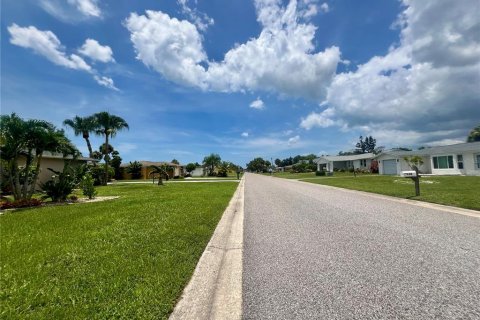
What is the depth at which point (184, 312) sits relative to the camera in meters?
2.98

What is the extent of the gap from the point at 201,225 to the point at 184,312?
14.1 feet

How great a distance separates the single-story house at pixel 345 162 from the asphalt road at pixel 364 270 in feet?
195

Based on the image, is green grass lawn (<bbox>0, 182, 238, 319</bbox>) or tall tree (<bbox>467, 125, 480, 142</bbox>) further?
tall tree (<bbox>467, 125, 480, 142</bbox>)

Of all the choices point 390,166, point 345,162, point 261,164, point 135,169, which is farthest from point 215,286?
point 261,164

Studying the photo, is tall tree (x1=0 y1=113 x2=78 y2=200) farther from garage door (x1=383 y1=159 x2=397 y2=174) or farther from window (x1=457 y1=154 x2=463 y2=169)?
garage door (x1=383 y1=159 x2=397 y2=174)

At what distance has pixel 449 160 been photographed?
1259 inches

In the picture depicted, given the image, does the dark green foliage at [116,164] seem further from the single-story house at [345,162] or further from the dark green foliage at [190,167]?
the single-story house at [345,162]

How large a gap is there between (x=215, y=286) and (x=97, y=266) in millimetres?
1948

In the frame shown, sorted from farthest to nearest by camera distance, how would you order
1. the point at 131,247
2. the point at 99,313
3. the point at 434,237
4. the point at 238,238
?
1. the point at 238,238
2. the point at 434,237
3. the point at 131,247
4. the point at 99,313

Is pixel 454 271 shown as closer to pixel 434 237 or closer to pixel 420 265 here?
pixel 420 265

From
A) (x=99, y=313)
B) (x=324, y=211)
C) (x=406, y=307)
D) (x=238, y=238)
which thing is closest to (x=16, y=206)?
(x=238, y=238)

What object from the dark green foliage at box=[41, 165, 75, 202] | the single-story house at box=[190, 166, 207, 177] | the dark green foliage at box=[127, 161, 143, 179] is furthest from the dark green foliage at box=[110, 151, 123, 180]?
the dark green foliage at box=[41, 165, 75, 202]

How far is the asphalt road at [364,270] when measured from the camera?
9.58ft

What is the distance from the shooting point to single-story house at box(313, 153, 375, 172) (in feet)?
205
